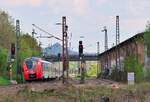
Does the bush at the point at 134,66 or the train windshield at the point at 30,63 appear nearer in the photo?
the bush at the point at 134,66

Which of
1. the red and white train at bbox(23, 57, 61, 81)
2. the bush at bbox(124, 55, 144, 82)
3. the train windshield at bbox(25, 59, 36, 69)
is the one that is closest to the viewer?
the bush at bbox(124, 55, 144, 82)

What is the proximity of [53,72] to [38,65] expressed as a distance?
534 inches

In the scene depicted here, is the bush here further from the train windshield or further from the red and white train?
the train windshield

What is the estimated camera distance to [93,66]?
17912cm

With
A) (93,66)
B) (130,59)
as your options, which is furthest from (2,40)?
(93,66)

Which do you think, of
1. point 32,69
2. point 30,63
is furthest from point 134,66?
point 30,63

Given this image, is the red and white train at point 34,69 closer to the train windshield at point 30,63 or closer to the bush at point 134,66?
the train windshield at point 30,63

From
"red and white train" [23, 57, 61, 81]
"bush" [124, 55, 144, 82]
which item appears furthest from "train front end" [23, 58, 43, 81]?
"bush" [124, 55, 144, 82]

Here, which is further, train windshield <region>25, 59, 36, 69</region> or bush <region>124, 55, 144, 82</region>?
train windshield <region>25, 59, 36, 69</region>

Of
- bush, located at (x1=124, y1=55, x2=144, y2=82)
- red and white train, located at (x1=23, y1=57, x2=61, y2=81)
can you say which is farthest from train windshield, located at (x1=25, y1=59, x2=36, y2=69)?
bush, located at (x1=124, y1=55, x2=144, y2=82)

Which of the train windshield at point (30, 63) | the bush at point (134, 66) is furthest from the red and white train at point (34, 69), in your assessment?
the bush at point (134, 66)

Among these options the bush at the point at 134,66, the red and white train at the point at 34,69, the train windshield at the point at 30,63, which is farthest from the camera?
the train windshield at the point at 30,63

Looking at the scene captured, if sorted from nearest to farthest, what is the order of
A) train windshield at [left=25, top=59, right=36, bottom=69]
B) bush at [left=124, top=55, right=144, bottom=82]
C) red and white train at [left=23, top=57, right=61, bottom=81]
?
bush at [left=124, top=55, right=144, bottom=82]
red and white train at [left=23, top=57, right=61, bottom=81]
train windshield at [left=25, top=59, right=36, bottom=69]

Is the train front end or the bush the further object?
the train front end
